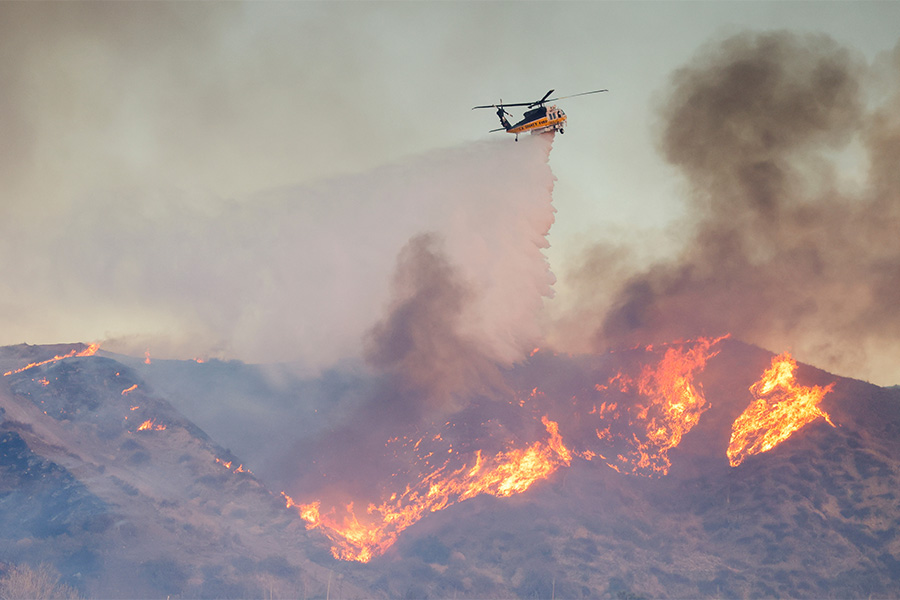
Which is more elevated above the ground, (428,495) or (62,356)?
(62,356)

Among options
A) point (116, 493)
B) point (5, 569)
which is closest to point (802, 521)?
point (116, 493)

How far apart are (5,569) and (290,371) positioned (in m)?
77.4

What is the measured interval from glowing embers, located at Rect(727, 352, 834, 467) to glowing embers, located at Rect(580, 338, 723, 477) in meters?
9.41

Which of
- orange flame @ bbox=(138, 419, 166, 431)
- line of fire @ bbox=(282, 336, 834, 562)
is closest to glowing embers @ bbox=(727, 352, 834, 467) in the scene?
line of fire @ bbox=(282, 336, 834, 562)

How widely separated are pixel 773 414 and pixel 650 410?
2470 cm

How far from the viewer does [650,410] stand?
6260 inches

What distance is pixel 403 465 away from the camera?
14725cm

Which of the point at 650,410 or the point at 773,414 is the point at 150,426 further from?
the point at 773,414

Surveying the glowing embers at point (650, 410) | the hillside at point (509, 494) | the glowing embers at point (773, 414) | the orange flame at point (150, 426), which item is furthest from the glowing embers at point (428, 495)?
the glowing embers at point (773, 414)

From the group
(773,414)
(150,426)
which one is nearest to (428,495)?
(150,426)

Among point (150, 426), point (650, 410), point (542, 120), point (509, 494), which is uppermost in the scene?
point (542, 120)

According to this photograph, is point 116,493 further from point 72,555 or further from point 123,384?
point 123,384

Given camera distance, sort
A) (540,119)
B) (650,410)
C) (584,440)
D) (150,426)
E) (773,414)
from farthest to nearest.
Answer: (650,410) → (584,440) → (150,426) → (773,414) → (540,119)

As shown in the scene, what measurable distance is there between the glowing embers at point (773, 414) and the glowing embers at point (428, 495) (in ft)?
130
